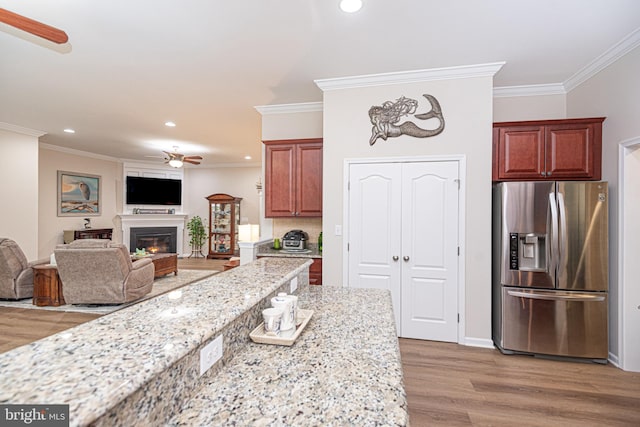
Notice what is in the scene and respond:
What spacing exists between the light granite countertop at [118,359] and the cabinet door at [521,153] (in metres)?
3.07

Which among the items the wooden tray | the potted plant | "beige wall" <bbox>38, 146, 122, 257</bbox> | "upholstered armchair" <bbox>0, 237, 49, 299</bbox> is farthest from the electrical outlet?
the potted plant

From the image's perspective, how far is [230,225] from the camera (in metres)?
8.34

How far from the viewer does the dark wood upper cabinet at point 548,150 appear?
115 inches

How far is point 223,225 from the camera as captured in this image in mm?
8406

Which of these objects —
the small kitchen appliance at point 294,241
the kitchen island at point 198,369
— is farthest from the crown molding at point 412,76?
the kitchen island at point 198,369

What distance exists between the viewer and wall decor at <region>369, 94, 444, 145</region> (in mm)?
3049

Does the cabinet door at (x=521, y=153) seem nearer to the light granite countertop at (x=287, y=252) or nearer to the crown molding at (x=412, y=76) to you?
the crown molding at (x=412, y=76)

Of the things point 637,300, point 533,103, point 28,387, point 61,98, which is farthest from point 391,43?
point 61,98

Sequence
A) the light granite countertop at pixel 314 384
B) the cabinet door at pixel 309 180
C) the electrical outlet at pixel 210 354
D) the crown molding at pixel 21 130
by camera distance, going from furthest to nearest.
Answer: the crown molding at pixel 21 130
the cabinet door at pixel 309 180
the electrical outlet at pixel 210 354
the light granite countertop at pixel 314 384

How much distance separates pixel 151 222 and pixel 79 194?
1770 mm

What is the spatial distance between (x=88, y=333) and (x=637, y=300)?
3885mm

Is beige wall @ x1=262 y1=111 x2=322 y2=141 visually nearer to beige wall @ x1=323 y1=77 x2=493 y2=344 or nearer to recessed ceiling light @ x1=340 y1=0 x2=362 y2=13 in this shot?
beige wall @ x1=323 y1=77 x2=493 y2=344

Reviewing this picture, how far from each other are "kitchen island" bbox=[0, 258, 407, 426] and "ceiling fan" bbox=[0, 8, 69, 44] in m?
1.97

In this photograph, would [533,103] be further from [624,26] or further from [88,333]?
[88,333]
